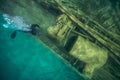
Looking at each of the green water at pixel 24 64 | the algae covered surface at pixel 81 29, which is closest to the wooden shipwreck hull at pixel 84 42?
the algae covered surface at pixel 81 29

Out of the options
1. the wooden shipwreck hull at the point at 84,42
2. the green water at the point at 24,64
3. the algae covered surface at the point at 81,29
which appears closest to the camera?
the algae covered surface at the point at 81,29

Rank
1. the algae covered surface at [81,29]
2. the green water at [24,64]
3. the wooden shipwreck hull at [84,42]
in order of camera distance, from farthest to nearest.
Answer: the green water at [24,64] → the wooden shipwreck hull at [84,42] → the algae covered surface at [81,29]

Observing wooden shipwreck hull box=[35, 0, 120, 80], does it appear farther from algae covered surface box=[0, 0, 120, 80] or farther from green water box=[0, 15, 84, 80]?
green water box=[0, 15, 84, 80]

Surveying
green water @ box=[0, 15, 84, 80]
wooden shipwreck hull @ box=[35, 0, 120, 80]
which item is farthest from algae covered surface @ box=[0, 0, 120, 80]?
green water @ box=[0, 15, 84, 80]

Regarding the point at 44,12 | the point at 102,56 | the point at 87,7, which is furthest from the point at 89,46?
the point at 44,12

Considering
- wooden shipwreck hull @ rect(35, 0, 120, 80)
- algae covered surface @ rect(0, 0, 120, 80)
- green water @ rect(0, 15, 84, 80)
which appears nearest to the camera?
algae covered surface @ rect(0, 0, 120, 80)

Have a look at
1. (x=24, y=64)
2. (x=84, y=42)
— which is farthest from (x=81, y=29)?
(x=24, y=64)

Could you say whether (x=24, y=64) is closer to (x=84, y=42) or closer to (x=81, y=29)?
(x=84, y=42)

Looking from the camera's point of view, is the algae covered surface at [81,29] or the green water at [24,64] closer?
the algae covered surface at [81,29]

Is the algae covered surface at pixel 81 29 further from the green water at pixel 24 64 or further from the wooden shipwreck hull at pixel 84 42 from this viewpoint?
the green water at pixel 24 64
